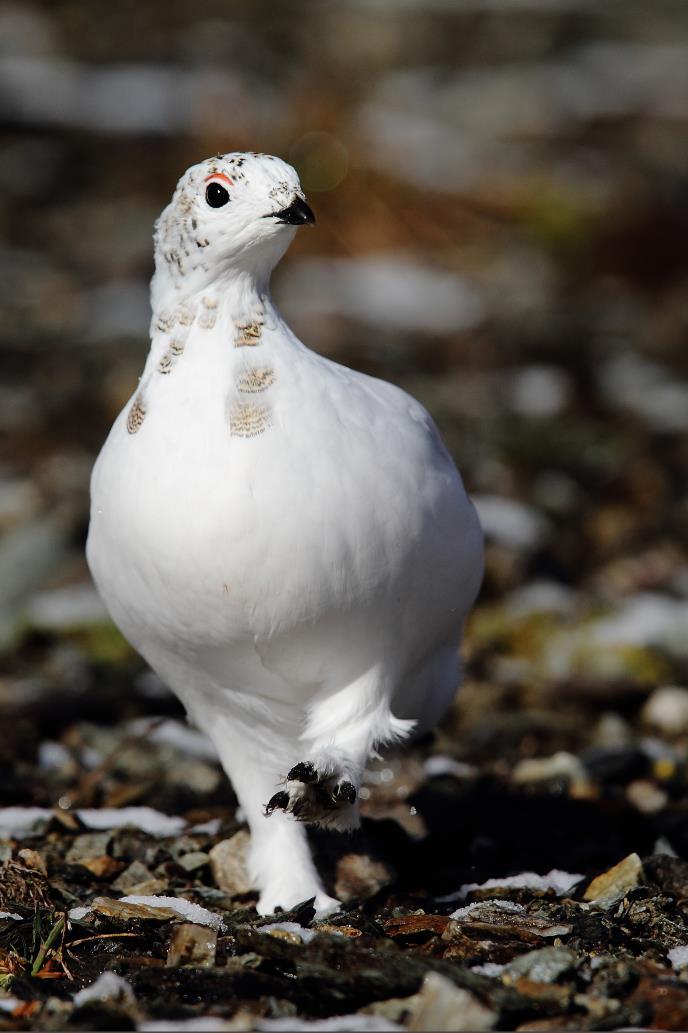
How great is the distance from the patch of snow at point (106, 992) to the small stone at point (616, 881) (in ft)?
4.57

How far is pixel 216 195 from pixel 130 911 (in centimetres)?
194

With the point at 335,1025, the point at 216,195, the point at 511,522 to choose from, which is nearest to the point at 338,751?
the point at 335,1025

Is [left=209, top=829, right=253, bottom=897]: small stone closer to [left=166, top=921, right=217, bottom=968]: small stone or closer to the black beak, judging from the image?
[left=166, top=921, right=217, bottom=968]: small stone

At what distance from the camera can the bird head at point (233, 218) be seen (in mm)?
3594

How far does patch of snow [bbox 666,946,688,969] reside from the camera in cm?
333

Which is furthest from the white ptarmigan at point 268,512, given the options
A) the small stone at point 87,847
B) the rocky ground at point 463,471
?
the small stone at point 87,847

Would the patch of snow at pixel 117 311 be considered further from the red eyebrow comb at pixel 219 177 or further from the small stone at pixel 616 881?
the small stone at pixel 616 881

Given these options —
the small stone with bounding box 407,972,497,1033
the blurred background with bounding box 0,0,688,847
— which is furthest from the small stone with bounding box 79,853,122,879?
the small stone with bounding box 407,972,497,1033

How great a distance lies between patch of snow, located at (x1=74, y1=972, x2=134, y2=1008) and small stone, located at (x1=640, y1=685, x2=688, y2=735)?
10.4 ft

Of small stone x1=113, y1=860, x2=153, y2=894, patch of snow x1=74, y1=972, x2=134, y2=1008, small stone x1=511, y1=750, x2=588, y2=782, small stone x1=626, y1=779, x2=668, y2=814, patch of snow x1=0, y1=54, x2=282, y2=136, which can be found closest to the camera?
patch of snow x1=74, y1=972, x2=134, y2=1008

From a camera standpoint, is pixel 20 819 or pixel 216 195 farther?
pixel 20 819

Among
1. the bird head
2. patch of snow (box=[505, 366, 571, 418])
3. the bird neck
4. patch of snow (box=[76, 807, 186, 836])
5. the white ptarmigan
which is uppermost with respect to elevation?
the bird head

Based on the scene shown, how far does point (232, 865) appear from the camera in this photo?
4219 millimetres

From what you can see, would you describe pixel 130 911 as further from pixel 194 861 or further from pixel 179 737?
pixel 179 737
